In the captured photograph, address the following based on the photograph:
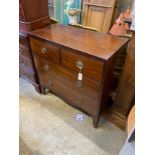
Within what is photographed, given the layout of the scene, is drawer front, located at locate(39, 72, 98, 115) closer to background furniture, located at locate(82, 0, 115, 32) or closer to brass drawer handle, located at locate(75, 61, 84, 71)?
brass drawer handle, located at locate(75, 61, 84, 71)

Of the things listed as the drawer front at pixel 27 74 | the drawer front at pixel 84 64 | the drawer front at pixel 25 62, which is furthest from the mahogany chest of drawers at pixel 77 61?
the drawer front at pixel 27 74

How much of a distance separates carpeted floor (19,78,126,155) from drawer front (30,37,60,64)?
0.64 meters

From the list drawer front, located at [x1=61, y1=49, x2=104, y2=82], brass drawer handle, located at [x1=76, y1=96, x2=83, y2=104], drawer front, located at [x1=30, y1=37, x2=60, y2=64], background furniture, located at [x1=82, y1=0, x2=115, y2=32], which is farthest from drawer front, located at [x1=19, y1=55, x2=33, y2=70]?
background furniture, located at [x1=82, y1=0, x2=115, y2=32]

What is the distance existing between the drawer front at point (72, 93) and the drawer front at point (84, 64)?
0.84 ft

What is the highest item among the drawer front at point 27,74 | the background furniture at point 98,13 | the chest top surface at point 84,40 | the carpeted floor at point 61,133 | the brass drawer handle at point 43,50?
the background furniture at point 98,13

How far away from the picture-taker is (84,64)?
116 centimetres

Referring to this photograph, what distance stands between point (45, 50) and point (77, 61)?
0.37 m

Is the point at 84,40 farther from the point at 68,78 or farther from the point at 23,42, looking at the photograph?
the point at 23,42

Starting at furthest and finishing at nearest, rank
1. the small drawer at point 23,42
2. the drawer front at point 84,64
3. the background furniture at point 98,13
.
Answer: the background furniture at point 98,13
the small drawer at point 23,42
the drawer front at point 84,64

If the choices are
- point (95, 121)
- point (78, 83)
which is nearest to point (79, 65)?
point (78, 83)

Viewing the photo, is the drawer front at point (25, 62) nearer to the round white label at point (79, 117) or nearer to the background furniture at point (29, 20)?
the background furniture at point (29, 20)

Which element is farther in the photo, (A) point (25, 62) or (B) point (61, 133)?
(A) point (25, 62)

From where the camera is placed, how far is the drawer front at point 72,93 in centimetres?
139

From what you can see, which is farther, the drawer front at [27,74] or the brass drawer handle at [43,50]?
the drawer front at [27,74]
